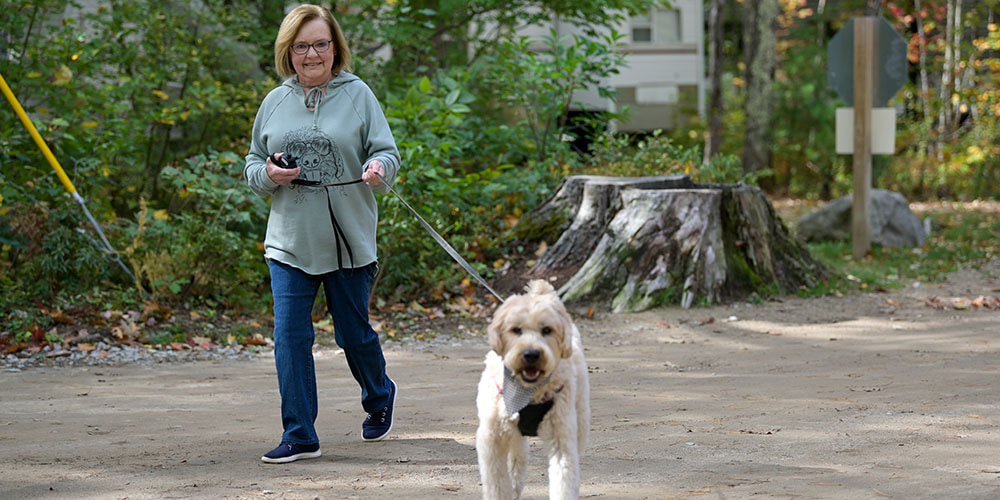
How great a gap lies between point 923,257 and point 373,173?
30.7 ft

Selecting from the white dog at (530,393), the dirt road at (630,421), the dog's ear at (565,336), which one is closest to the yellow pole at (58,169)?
the dirt road at (630,421)

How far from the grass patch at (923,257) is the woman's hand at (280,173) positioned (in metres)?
6.34

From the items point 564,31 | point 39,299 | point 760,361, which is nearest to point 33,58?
point 39,299

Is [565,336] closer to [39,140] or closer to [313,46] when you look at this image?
[313,46]

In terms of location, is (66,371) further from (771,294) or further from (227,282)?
(771,294)

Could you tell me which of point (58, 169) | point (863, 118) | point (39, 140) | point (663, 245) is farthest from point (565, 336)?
point (863, 118)

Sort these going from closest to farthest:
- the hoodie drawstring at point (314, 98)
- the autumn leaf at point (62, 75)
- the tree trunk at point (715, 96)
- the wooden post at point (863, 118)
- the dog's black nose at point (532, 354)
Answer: the dog's black nose at point (532, 354) → the hoodie drawstring at point (314, 98) → the autumn leaf at point (62, 75) → the wooden post at point (863, 118) → the tree trunk at point (715, 96)

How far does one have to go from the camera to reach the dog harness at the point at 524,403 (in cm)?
369

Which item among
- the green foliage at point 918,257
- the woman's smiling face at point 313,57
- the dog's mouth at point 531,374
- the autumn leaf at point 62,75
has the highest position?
the autumn leaf at point 62,75

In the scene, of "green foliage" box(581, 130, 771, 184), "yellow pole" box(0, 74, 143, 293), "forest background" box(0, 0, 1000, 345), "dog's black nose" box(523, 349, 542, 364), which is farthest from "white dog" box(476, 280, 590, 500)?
"green foliage" box(581, 130, 771, 184)

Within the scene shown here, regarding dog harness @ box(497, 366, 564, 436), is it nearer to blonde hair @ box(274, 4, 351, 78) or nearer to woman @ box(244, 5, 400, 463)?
woman @ box(244, 5, 400, 463)

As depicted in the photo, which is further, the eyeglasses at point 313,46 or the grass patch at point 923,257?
the grass patch at point 923,257

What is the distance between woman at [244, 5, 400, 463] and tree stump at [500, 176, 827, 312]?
4.65 metres

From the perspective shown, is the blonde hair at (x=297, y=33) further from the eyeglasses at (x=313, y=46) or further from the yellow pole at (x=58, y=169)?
the yellow pole at (x=58, y=169)
